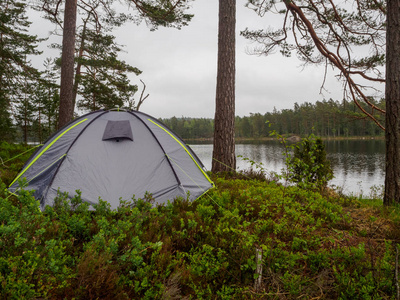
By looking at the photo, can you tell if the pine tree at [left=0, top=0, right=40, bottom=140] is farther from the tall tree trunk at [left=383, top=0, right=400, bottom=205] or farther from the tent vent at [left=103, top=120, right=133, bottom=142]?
the tall tree trunk at [left=383, top=0, right=400, bottom=205]

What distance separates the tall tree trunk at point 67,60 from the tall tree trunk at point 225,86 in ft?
17.0

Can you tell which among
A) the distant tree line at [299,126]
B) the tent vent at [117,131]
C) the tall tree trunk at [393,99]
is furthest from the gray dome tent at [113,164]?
the distant tree line at [299,126]

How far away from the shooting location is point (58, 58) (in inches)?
703

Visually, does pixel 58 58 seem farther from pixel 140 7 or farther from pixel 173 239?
pixel 173 239

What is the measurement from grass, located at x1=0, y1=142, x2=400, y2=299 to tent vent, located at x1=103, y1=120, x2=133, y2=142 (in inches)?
53.9

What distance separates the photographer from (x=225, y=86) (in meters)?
6.73

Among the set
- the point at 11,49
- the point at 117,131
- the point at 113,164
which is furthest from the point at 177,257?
the point at 11,49

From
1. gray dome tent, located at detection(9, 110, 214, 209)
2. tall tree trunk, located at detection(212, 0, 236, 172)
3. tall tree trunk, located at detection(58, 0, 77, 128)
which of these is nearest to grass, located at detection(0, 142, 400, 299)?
gray dome tent, located at detection(9, 110, 214, 209)

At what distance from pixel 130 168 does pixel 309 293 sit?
3.19 meters

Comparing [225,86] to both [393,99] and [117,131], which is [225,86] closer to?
[117,131]

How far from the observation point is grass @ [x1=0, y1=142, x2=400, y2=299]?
1.83 metres


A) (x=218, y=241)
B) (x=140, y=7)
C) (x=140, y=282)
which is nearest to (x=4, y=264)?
(x=140, y=282)

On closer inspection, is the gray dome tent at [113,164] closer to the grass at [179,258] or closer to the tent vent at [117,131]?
the tent vent at [117,131]

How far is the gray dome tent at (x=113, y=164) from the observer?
3.95 m
